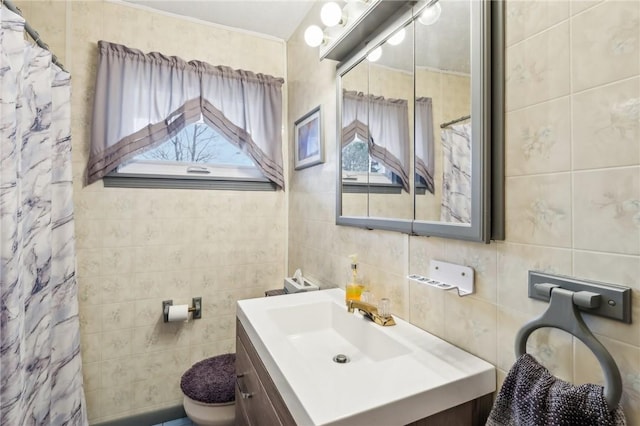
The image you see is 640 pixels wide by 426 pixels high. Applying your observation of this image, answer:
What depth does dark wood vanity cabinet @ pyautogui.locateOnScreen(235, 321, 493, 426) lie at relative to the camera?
736 mm

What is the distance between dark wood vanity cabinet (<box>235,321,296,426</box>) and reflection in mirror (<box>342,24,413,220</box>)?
0.65m

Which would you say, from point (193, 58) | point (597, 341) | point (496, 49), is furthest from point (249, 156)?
point (597, 341)

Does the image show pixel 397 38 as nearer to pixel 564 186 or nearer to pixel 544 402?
pixel 564 186

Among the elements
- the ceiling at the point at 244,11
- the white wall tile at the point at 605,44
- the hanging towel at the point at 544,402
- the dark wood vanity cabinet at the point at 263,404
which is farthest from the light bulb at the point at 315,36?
the hanging towel at the point at 544,402

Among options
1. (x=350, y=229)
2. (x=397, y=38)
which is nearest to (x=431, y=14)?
(x=397, y=38)

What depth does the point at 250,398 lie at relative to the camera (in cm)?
108

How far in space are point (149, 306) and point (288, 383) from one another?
1.44 m

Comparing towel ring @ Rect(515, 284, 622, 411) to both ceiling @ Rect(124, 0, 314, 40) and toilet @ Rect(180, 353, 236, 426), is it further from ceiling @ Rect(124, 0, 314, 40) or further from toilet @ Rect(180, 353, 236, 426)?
ceiling @ Rect(124, 0, 314, 40)

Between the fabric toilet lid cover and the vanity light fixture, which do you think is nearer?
the vanity light fixture

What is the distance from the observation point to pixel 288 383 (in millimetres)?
718

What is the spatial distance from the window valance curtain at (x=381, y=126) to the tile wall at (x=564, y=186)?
1.14ft

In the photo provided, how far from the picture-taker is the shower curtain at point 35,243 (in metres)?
1.05

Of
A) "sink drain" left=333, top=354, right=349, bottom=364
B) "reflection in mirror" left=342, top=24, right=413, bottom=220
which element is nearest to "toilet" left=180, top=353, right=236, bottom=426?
"sink drain" left=333, top=354, right=349, bottom=364

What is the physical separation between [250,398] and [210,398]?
Result: 562 mm
